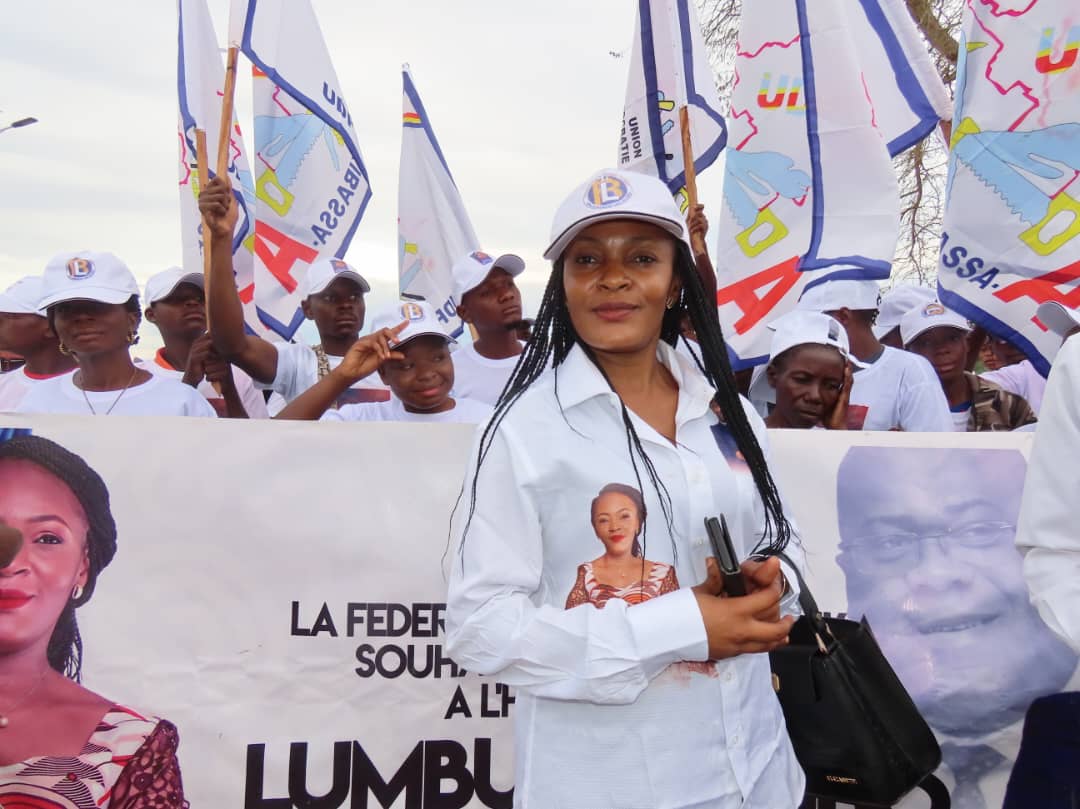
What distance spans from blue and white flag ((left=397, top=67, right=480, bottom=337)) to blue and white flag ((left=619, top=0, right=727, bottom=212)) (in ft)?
5.79

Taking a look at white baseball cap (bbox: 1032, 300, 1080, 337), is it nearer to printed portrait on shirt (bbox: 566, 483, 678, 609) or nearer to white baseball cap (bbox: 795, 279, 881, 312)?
printed portrait on shirt (bbox: 566, 483, 678, 609)

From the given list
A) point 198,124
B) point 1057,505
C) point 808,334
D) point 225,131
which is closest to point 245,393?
point 225,131

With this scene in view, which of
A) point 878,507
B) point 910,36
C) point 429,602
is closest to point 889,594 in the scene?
point 878,507

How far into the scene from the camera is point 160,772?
2846mm

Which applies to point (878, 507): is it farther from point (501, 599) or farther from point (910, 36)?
point (910, 36)

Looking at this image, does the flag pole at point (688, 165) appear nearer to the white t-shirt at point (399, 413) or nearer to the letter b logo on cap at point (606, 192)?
the white t-shirt at point (399, 413)

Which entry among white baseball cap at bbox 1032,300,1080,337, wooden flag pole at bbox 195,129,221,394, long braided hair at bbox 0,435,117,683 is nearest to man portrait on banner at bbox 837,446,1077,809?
white baseball cap at bbox 1032,300,1080,337

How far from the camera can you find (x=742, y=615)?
160 cm

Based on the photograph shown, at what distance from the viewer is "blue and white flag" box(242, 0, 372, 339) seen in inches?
211

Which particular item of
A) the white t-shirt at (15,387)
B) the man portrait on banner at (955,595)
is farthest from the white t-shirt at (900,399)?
the white t-shirt at (15,387)

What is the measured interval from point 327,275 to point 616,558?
11.8ft

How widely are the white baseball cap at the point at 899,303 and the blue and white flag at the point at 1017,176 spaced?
1.29 metres

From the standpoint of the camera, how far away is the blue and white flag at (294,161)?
17.6 ft

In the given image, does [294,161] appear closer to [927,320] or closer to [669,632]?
[927,320]
